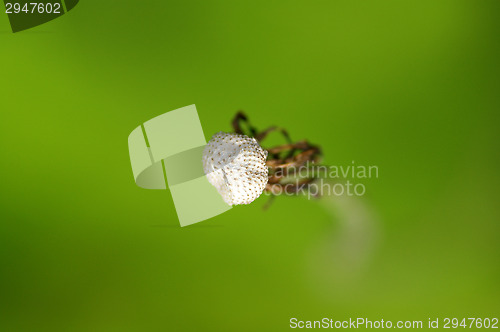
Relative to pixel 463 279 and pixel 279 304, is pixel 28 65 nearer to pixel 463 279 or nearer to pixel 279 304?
pixel 279 304

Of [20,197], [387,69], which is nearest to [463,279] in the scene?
[387,69]

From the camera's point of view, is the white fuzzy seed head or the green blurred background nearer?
the white fuzzy seed head

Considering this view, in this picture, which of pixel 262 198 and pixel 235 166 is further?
pixel 262 198

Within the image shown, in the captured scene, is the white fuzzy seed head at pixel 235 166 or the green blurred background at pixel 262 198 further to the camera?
the green blurred background at pixel 262 198
